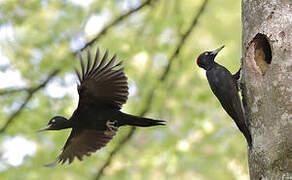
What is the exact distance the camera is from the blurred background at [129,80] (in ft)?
18.6

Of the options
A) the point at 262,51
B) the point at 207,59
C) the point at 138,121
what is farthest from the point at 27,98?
the point at 262,51

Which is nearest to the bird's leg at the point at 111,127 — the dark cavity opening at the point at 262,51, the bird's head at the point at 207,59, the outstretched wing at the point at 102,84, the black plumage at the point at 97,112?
the black plumage at the point at 97,112

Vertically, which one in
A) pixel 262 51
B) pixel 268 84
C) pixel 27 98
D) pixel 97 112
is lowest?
pixel 268 84

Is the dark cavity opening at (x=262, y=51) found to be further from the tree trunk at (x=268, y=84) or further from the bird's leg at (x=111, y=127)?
the bird's leg at (x=111, y=127)

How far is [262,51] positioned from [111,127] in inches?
72.2

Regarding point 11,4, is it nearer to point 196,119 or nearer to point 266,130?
point 196,119

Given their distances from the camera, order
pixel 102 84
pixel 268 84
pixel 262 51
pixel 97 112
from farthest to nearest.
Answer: pixel 97 112 < pixel 102 84 < pixel 262 51 < pixel 268 84

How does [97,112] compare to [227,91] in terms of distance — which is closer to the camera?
[227,91]

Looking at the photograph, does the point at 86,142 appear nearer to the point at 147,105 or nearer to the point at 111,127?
the point at 111,127

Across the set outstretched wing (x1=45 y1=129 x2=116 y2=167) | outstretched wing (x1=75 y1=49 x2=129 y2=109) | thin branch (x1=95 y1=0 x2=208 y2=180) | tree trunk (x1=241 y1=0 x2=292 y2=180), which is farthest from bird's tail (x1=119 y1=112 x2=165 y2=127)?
thin branch (x1=95 y1=0 x2=208 y2=180)

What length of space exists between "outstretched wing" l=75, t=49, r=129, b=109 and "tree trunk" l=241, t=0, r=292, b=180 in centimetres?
131

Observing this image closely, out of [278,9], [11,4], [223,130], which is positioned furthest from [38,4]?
[278,9]

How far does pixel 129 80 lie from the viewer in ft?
19.0

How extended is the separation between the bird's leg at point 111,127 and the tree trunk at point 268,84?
1598mm
